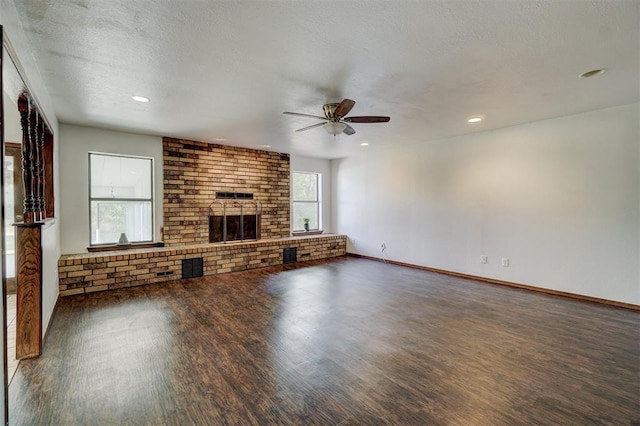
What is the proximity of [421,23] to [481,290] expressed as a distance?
387cm

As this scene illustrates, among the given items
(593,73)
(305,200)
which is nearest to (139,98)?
(593,73)

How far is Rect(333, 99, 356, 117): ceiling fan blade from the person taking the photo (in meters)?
2.91

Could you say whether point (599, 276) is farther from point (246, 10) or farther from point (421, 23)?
point (246, 10)

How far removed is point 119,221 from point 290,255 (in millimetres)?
3198

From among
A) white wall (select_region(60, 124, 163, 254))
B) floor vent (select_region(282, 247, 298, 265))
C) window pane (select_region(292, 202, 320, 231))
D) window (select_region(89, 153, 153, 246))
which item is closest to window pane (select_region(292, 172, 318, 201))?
window pane (select_region(292, 202, 320, 231))

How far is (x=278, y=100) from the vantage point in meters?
3.44

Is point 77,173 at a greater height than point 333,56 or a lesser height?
lesser

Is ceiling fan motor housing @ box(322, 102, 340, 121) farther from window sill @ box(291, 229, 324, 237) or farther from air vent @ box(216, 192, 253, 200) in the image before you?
window sill @ box(291, 229, 324, 237)

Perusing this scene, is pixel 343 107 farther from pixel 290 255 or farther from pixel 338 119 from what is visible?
pixel 290 255

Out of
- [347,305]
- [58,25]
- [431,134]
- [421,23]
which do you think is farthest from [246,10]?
[431,134]

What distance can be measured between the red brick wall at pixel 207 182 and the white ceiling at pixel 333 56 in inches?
60.1

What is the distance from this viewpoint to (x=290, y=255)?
259 inches

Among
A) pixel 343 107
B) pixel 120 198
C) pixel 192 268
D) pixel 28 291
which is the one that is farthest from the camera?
pixel 192 268

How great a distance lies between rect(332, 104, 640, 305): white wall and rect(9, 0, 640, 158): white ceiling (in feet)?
1.77
